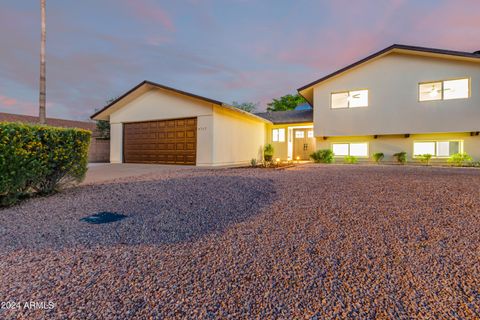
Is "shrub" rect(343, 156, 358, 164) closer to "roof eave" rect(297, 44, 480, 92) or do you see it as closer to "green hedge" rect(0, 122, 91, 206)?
"roof eave" rect(297, 44, 480, 92)

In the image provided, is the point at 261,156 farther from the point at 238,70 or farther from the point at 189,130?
the point at 238,70

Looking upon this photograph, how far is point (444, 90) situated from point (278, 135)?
363 inches

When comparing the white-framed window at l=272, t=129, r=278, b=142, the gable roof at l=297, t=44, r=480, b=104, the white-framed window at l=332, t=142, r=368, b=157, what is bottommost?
the white-framed window at l=332, t=142, r=368, b=157

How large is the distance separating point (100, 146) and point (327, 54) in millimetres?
16910

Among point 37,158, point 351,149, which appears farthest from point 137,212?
point 351,149

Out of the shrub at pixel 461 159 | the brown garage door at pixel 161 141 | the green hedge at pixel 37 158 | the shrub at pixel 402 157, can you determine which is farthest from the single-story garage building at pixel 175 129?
the shrub at pixel 461 159

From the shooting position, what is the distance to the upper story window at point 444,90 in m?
10.8

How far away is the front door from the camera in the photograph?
52.8 ft

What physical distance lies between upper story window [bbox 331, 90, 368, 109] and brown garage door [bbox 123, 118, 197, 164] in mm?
7940

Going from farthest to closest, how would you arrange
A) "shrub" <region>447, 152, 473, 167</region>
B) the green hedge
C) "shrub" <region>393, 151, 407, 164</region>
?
"shrub" <region>393, 151, 407, 164</region> < "shrub" <region>447, 152, 473, 167</region> < the green hedge

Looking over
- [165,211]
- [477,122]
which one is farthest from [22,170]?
[477,122]

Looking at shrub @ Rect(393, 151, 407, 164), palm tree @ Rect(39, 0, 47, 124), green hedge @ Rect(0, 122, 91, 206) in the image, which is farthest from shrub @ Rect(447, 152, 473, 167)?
palm tree @ Rect(39, 0, 47, 124)

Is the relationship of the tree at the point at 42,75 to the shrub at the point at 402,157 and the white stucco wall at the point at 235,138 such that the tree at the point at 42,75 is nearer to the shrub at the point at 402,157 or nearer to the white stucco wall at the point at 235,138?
the white stucco wall at the point at 235,138

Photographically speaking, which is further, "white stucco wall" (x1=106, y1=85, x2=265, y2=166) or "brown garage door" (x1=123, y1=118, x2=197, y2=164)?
"brown garage door" (x1=123, y1=118, x2=197, y2=164)
